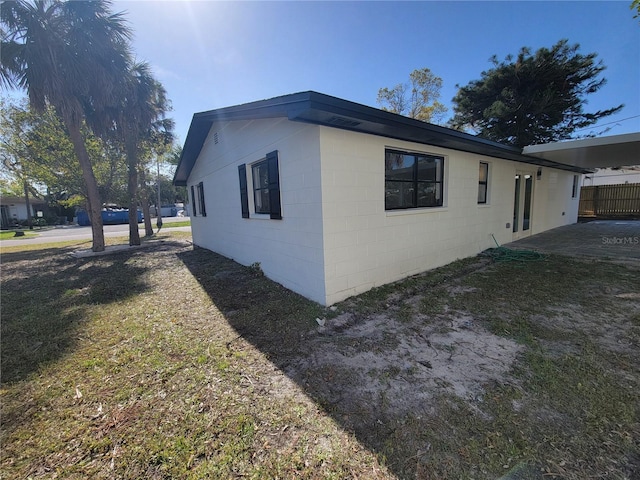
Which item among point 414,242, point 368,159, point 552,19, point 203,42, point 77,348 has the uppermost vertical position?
point 552,19

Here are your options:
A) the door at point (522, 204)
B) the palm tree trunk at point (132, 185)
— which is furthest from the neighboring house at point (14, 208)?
the door at point (522, 204)

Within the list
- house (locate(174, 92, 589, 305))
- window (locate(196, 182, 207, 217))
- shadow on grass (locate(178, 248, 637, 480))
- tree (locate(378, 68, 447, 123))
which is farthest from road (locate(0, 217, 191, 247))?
tree (locate(378, 68, 447, 123))

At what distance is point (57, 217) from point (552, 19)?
45.9 m

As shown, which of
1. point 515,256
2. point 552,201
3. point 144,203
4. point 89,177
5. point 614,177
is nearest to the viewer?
point 515,256

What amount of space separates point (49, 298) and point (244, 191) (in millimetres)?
4288

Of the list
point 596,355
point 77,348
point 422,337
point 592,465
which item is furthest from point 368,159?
point 77,348

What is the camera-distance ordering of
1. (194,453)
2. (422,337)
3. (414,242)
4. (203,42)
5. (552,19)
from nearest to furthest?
1. (194,453)
2. (422,337)
3. (414,242)
4. (203,42)
5. (552,19)

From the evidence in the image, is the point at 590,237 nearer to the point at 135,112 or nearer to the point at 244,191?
the point at 244,191

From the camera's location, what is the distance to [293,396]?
2311 mm

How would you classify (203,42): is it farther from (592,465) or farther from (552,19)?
(552,19)

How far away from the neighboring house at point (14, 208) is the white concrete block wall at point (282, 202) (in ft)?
114

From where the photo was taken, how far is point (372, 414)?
206 cm

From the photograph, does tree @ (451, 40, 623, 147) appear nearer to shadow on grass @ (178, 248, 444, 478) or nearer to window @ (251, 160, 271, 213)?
window @ (251, 160, 271, 213)

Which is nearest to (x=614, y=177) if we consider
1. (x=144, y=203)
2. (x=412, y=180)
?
(x=412, y=180)
